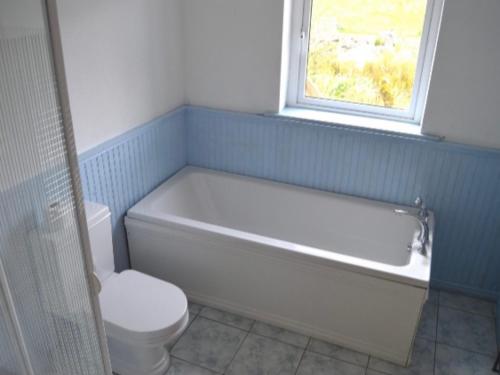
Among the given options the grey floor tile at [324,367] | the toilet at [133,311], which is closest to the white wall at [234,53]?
the toilet at [133,311]

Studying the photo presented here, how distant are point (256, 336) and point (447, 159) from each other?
55.7 inches

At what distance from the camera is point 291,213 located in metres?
2.96

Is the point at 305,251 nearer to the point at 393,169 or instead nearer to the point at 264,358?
the point at 264,358

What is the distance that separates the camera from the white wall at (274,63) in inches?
90.7

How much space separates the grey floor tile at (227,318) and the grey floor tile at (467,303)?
1162 mm

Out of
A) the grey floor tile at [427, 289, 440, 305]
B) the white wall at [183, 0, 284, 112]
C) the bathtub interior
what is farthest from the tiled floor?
the white wall at [183, 0, 284, 112]

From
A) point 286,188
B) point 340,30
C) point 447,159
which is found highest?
point 340,30

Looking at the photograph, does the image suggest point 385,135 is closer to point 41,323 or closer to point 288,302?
point 288,302

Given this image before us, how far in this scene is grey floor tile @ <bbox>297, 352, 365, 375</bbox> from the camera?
2232mm

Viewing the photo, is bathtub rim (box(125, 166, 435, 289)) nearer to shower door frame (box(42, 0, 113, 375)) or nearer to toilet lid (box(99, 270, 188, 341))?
toilet lid (box(99, 270, 188, 341))

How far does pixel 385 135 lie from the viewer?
8.65ft

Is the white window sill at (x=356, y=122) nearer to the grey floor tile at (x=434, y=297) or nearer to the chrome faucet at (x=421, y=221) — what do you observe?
the chrome faucet at (x=421, y=221)

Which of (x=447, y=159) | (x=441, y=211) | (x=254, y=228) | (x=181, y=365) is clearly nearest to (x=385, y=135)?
(x=447, y=159)

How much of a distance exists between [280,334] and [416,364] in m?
0.69
